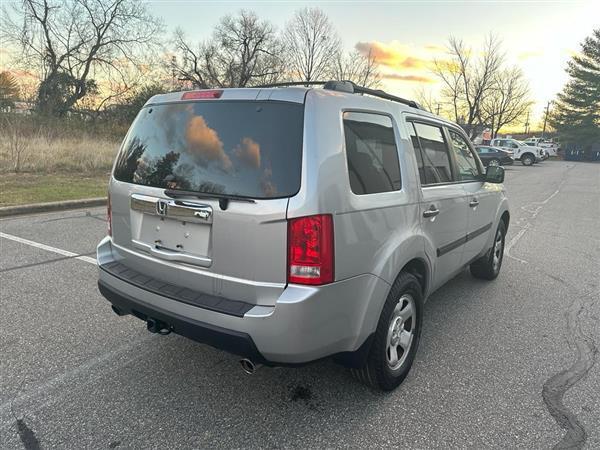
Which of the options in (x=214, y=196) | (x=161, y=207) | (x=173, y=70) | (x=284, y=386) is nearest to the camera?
(x=214, y=196)

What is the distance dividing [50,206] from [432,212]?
25.4ft

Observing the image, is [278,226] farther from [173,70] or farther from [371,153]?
[173,70]

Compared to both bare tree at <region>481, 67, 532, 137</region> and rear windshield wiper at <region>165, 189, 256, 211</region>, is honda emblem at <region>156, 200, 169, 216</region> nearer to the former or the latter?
rear windshield wiper at <region>165, 189, 256, 211</region>

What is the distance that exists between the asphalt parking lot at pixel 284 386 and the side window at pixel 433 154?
4.42 feet

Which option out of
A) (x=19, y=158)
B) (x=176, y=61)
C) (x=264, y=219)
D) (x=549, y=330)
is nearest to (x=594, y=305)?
(x=549, y=330)

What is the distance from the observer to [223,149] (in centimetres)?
242

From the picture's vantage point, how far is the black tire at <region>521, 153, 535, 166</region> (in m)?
35.7

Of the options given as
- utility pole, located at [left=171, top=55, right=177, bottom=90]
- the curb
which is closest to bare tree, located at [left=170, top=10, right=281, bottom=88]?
utility pole, located at [left=171, top=55, right=177, bottom=90]

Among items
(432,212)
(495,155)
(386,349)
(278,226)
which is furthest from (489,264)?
(495,155)

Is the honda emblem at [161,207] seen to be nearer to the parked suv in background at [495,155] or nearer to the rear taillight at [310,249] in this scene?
the rear taillight at [310,249]

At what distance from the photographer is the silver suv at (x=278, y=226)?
2.20 m

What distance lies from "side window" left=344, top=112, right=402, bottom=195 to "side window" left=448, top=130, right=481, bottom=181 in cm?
130

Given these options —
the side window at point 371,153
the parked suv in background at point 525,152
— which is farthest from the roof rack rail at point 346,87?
the parked suv in background at point 525,152

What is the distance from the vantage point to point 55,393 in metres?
2.70
